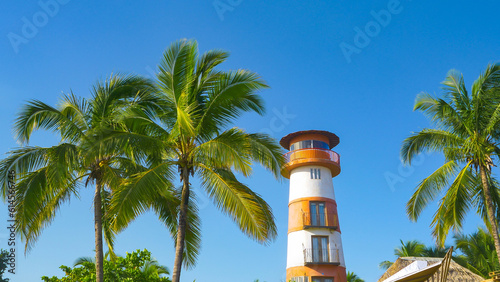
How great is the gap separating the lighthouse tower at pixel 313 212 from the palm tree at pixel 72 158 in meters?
15.5

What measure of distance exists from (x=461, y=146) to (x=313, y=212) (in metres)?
13.6

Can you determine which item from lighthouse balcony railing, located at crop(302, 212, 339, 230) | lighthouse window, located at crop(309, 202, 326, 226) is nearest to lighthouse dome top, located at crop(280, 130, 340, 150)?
lighthouse window, located at crop(309, 202, 326, 226)

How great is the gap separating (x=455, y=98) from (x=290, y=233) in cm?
1507

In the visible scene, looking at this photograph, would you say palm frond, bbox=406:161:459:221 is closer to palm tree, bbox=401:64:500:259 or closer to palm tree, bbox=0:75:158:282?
palm tree, bbox=401:64:500:259

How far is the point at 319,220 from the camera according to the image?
29.0 m

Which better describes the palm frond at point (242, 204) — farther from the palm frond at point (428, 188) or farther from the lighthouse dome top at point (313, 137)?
the lighthouse dome top at point (313, 137)

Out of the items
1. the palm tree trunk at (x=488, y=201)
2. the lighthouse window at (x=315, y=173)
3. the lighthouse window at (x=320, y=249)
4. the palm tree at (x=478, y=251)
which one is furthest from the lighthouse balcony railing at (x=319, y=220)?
the palm tree trunk at (x=488, y=201)

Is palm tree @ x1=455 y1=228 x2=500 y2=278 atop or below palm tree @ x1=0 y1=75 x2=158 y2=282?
atop

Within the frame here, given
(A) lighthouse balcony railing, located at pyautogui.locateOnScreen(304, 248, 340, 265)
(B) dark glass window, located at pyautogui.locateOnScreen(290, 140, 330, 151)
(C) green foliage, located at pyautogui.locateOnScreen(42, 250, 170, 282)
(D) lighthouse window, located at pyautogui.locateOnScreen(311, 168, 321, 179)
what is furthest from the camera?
(B) dark glass window, located at pyautogui.locateOnScreen(290, 140, 330, 151)

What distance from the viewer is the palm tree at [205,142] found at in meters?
12.0

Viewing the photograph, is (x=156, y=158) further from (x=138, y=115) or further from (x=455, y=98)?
(x=455, y=98)

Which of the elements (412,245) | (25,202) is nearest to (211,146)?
(25,202)

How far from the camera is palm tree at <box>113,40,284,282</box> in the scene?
12.0 m

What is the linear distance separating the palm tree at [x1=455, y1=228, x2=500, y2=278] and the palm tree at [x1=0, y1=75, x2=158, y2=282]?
2649cm
